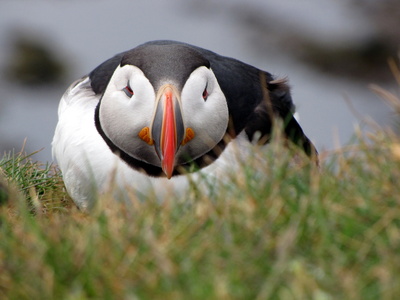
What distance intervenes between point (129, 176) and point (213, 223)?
171 cm

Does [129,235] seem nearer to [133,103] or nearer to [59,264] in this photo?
[59,264]

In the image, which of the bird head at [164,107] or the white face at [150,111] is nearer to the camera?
the bird head at [164,107]

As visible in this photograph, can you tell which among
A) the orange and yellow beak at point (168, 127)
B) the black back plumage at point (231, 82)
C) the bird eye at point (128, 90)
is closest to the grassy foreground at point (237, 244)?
the orange and yellow beak at point (168, 127)

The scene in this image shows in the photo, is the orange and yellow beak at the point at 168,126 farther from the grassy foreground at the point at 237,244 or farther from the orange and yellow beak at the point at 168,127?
the grassy foreground at the point at 237,244

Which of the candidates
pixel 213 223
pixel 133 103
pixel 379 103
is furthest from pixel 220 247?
pixel 379 103

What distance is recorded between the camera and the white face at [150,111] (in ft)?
14.0

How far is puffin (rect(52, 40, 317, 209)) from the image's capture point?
13.7 ft

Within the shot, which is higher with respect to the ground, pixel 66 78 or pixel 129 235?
pixel 129 235

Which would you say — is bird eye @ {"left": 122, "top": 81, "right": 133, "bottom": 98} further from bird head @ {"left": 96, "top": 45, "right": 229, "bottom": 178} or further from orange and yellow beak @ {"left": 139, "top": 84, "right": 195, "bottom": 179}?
orange and yellow beak @ {"left": 139, "top": 84, "right": 195, "bottom": 179}

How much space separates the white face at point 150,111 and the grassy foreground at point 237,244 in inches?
41.4

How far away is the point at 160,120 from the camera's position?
13.2ft

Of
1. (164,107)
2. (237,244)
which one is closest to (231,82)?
(164,107)

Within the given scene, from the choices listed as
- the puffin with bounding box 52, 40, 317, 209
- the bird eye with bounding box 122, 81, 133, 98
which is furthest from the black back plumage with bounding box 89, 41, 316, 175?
the bird eye with bounding box 122, 81, 133, 98

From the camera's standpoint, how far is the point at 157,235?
2893 mm
